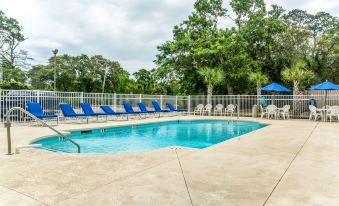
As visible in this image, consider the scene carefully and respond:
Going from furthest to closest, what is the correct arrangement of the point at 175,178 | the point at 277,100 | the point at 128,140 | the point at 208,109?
1. the point at 208,109
2. the point at 277,100
3. the point at 128,140
4. the point at 175,178

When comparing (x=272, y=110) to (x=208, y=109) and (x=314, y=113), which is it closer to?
(x=314, y=113)

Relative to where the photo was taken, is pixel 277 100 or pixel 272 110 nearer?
pixel 272 110

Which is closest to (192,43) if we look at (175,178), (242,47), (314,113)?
(242,47)

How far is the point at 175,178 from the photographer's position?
3797 mm

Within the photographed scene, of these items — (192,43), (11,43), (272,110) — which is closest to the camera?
(272,110)

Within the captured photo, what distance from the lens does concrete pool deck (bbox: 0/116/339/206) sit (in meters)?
3.04

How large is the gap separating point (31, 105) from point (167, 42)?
46.5 ft

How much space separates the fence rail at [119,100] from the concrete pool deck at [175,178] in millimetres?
6428

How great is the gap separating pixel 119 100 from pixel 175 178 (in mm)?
12627

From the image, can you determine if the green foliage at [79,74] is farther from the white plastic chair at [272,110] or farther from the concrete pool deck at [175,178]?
the concrete pool deck at [175,178]

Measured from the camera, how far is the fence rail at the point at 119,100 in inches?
447

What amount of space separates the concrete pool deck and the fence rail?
6.43 metres

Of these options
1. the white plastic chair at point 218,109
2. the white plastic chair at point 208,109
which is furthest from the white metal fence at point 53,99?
the white plastic chair at point 218,109

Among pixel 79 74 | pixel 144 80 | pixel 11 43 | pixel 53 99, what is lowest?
pixel 53 99
